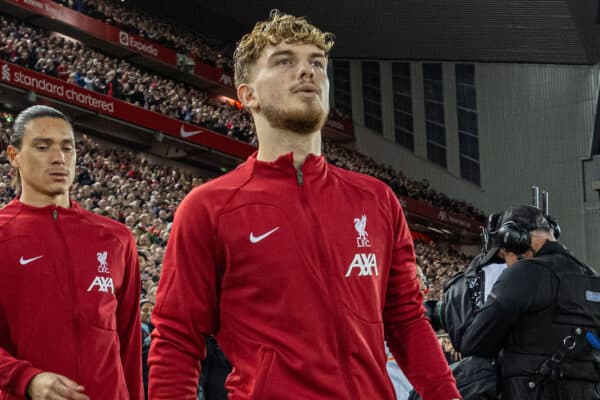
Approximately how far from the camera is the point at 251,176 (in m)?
2.39

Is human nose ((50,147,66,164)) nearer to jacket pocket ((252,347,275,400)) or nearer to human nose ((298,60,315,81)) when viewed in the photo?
human nose ((298,60,315,81))

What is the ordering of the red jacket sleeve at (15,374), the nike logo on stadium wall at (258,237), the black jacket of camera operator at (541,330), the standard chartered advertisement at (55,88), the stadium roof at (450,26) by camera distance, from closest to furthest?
the nike logo on stadium wall at (258,237), the red jacket sleeve at (15,374), the black jacket of camera operator at (541,330), the standard chartered advertisement at (55,88), the stadium roof at (450,26)

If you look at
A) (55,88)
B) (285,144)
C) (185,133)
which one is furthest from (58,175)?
(185,133)

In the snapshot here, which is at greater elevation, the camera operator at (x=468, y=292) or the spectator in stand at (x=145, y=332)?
the camera operator at (x=468, y=292)

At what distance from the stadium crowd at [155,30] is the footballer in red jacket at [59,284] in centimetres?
2233

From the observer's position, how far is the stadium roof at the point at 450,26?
26828 millimetres

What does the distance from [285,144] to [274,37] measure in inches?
12.3

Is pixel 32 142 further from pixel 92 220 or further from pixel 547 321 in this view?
pixel 547 321

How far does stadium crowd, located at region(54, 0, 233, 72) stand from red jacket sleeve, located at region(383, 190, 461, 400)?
933 inches

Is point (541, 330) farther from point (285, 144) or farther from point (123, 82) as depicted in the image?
point (123, 82)

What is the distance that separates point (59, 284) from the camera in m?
3.29

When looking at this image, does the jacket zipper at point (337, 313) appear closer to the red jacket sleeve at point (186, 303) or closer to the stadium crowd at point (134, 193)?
the red jacket sleeve at point (186, 303)

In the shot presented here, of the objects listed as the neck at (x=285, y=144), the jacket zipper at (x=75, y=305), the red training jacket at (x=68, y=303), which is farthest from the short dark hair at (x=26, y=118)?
the neck at (x=285, y=144)

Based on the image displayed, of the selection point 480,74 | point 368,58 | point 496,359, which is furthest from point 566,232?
point 496,359
